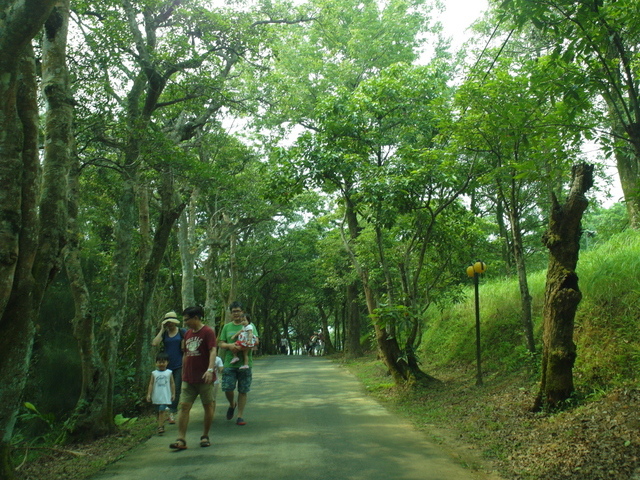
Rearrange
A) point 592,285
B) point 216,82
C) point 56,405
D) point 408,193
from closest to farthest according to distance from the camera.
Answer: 1. point 592,285
2. point 56,405
3. point 408,193
4. point 216,82

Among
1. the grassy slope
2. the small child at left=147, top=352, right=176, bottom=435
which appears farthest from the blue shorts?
the grassy slope

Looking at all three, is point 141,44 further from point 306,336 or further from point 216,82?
point 306,336

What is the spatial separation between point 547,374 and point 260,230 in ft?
78.9

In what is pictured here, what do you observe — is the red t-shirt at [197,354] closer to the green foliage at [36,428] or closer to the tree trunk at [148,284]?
the green foliage at [36,428]

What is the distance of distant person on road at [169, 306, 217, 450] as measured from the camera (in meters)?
→ 6.09

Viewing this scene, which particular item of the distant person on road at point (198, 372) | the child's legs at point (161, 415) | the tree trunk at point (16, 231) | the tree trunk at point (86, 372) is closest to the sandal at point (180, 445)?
the distant person on road at point (198, 372)

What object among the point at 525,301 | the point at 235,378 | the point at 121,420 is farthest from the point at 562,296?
the point at 121,420

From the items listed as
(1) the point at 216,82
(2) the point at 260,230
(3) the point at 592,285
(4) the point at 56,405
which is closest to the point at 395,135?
(1) the point at 216,82

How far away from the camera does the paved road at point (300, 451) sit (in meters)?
4.92

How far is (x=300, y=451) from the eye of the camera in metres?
5.78

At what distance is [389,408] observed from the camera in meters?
9.02

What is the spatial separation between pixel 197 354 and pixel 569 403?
4.61 metres

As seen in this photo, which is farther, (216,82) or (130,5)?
(216,82)

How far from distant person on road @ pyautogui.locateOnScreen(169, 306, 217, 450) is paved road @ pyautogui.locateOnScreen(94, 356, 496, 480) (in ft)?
1.07
